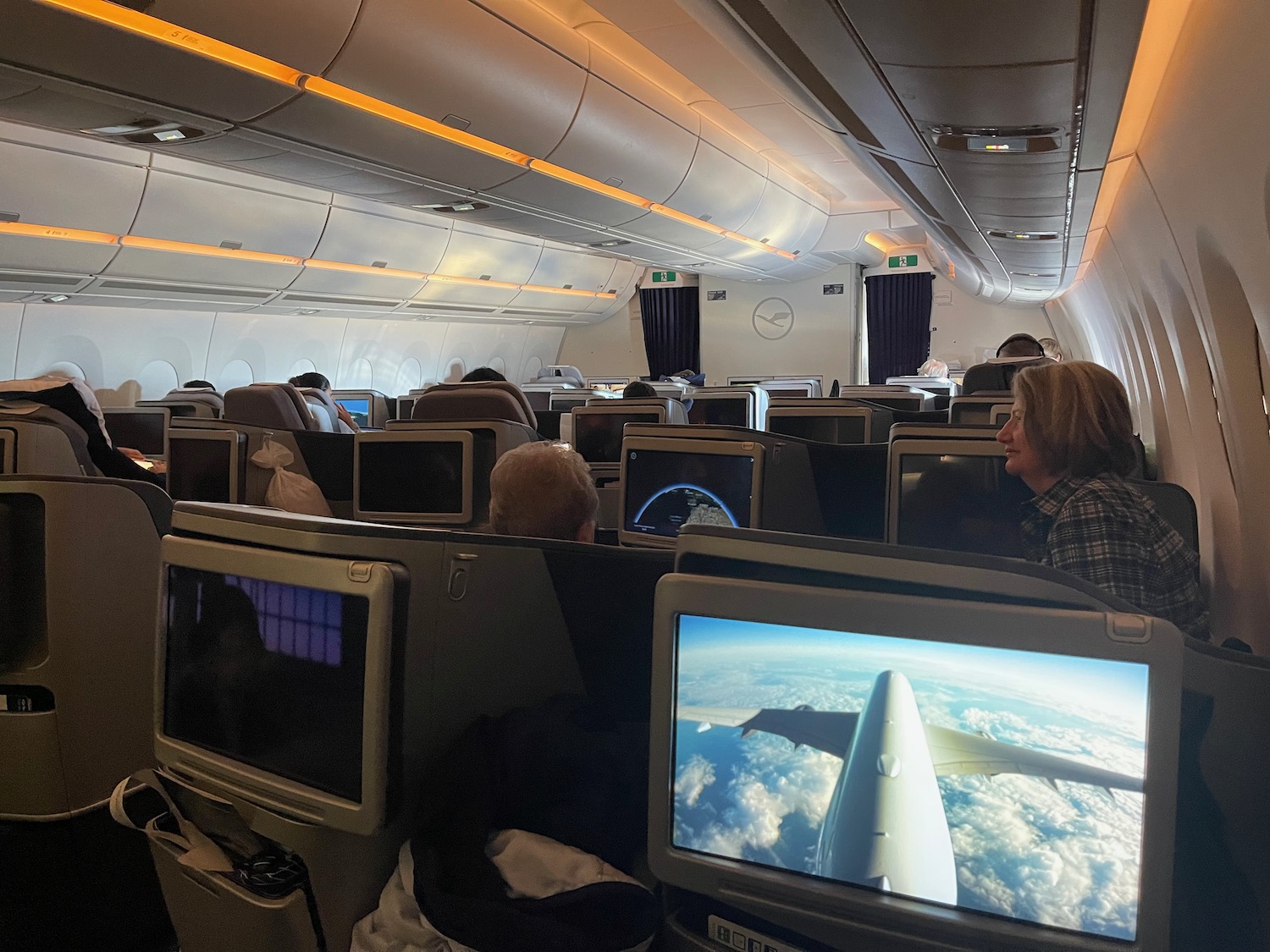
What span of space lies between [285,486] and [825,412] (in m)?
2.90

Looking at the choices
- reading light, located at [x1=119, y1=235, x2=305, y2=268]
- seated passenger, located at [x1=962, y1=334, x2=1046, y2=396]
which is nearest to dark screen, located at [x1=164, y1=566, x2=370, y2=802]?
seated passenger, located at [x1=962, y1=334, x2=1046, y2=396]

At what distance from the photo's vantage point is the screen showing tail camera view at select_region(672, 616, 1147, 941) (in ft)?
3.46

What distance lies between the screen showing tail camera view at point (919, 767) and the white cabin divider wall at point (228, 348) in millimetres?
10267

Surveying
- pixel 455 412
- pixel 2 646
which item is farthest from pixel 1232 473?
pixel 2 646

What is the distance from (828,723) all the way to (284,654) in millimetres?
884

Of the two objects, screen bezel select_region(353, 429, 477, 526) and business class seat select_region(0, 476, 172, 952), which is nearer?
business class seat select_region(0, 476, 172, 952)

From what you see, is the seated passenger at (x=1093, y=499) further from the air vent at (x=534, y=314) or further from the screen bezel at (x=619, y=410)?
the air vent at (x=534, y=314)

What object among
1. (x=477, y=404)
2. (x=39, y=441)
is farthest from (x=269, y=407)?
(x=39, y=441)

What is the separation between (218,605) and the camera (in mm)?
1645

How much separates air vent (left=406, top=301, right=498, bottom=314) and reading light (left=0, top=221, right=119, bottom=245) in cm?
532

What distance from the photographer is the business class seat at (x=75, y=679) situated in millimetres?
2957

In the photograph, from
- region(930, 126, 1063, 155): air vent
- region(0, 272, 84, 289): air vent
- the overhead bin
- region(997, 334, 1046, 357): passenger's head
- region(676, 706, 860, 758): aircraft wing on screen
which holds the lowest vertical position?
region(676, 706, 860, 758): aircraft wing on screen

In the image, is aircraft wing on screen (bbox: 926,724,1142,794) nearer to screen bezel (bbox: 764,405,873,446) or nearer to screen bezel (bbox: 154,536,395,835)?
screen bezel (bbox: 154,536,395,835)

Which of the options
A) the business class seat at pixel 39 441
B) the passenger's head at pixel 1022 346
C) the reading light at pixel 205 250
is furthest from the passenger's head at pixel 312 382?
the passenger's head at pixel 1022 346
